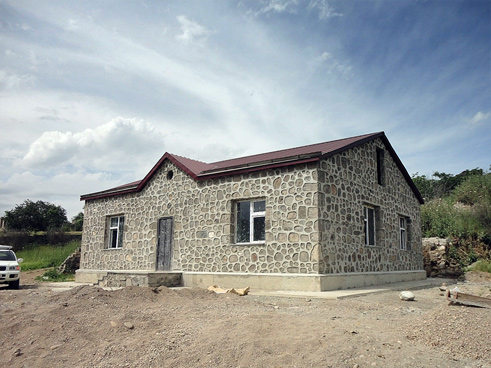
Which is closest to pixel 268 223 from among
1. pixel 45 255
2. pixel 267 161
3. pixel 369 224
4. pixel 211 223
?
pixel 267 161

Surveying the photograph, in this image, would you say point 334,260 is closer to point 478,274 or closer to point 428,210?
point 478,274

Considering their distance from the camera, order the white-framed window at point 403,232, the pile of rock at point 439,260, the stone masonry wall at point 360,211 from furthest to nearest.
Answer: the pile of rock at point 439,260 → the white-framed window at point 403,232 → the stone masonry wall at point 360,211

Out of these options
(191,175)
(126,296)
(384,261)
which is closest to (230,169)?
(191,175)

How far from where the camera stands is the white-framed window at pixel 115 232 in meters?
16.7

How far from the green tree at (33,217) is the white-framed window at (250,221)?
94.7ft

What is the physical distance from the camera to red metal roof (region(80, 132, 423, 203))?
1139cm

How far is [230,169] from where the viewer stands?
12797 mm

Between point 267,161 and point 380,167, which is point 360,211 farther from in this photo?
point 267,161

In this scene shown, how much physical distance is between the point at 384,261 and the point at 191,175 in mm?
7508

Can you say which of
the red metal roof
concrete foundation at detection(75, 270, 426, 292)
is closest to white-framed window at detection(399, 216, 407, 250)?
the red metal roof

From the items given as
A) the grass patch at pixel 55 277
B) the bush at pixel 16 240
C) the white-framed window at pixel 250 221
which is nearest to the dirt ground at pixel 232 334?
the white-framed window at pixel 250 221

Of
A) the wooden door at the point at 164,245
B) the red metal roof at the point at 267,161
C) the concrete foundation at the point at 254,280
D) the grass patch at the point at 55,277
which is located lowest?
the grass patch at the point at 55,277

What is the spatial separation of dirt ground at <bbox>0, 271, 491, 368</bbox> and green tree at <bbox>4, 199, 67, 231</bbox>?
31897mm

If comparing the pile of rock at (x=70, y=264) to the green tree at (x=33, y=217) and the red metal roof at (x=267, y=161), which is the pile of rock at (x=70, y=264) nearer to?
the red metal roof at (x=267, y=161)
